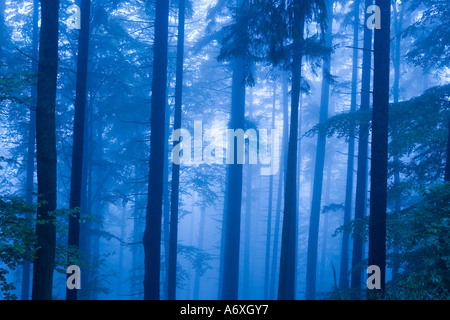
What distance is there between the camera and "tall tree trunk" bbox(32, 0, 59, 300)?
20.5ft

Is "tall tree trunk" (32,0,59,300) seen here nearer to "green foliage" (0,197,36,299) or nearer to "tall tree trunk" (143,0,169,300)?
"green foliage" (0,197,36,299)

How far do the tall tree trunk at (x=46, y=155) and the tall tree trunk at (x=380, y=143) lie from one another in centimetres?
738

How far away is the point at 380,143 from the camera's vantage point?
7.05m

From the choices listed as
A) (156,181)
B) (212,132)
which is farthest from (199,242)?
(156,181)

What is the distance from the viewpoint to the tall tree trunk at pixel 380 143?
22.9ft

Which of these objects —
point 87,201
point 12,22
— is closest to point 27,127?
point 87,201

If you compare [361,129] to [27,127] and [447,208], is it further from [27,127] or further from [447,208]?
[27,127]

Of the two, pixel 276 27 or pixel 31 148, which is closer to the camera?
pixel 276 27

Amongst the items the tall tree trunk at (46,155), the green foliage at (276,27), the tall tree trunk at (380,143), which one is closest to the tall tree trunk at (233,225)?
the green foliage at (276,27)

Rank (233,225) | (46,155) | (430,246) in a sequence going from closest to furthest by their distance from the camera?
(430,246) → (46,155) → (233,225)

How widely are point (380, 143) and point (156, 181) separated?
636 centimetres

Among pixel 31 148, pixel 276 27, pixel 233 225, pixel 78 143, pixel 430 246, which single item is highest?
pixel 276 27

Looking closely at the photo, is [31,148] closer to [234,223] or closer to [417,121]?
[234,223]

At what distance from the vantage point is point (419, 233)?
244 inches
